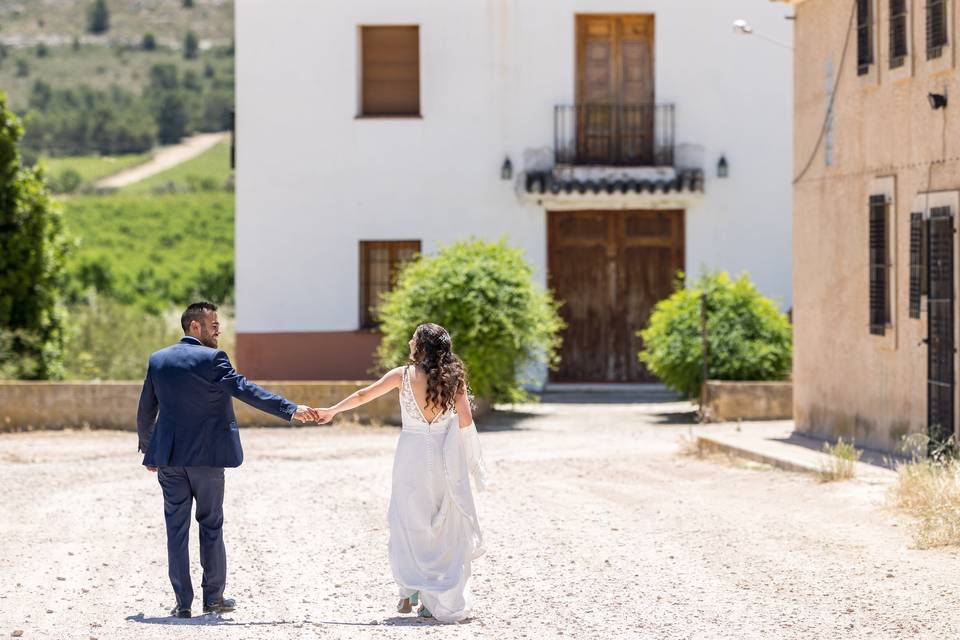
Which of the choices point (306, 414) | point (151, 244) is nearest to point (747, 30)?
point (306, 414)

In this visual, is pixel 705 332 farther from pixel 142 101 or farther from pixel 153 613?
pixel 142 101

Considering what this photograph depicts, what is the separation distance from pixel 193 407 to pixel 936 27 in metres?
9.02

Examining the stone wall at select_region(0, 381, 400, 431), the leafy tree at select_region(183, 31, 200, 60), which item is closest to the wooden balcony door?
the stone wall at select_region(0, 381, 400, 431)

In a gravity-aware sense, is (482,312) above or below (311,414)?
above

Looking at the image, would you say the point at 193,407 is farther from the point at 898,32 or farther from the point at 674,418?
the point at 674,418

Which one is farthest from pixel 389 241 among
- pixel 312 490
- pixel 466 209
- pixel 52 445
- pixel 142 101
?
pixel 142 101

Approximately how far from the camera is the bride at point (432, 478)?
30.2ft

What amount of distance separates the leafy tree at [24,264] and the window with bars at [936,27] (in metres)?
13.3

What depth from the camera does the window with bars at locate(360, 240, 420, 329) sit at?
25641mm

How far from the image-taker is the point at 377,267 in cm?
2578

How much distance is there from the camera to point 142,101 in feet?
262

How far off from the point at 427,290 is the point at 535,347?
1.59 m

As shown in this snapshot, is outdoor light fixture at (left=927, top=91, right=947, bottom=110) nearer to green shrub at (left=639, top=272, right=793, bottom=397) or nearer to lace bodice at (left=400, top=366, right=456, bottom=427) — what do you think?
green shrub at (left=639, top=272, right=793, bottom=397)

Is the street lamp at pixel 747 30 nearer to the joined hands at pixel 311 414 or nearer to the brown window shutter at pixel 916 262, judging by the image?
the brown window shutter at pixel 916 262
